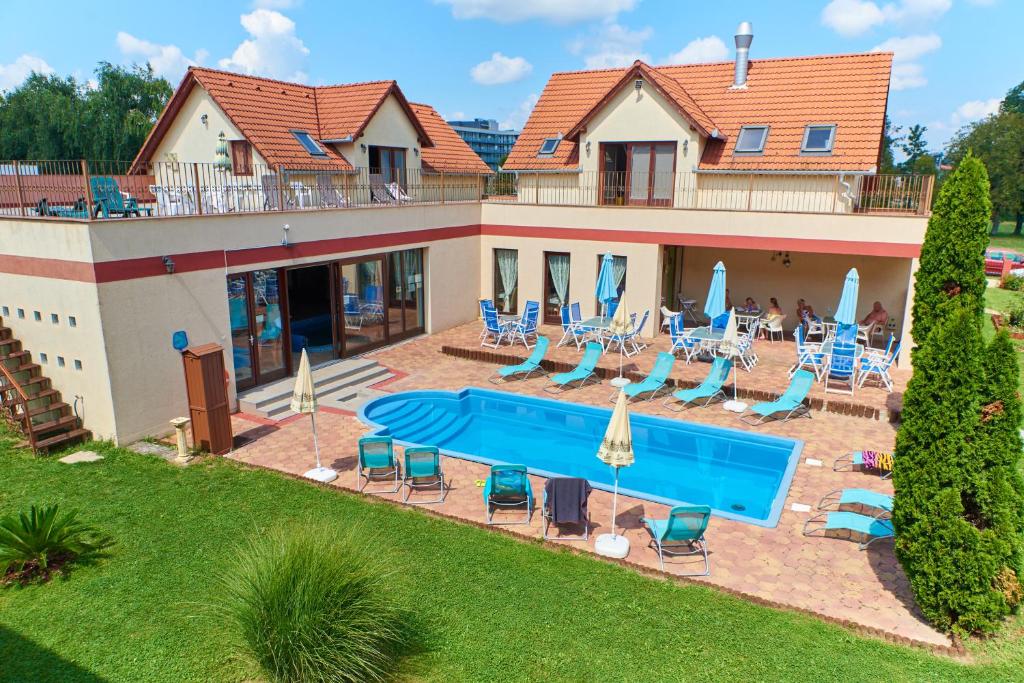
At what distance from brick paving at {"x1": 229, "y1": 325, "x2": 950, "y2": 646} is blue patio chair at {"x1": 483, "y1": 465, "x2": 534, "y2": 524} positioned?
20 cm

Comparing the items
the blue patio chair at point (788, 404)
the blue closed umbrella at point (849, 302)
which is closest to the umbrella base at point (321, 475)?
the blue patio chair at point (788, 404)

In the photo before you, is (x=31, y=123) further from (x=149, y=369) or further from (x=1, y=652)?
(x=1, y=652)

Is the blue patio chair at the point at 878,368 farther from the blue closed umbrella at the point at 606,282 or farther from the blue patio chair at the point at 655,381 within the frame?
the blue closed umbrella at the point at 606,282

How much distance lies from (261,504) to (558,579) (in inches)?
190

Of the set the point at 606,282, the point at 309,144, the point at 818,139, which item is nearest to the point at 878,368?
the point at 606,282

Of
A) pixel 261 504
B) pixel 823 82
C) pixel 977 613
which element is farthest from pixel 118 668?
pixel 823 82

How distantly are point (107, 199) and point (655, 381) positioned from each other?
38.9 ft

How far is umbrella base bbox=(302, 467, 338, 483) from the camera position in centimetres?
1117

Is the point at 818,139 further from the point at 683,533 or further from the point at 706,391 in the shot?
the point at 683,533

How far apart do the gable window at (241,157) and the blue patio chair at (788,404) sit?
16.4 metres

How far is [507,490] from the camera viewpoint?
33.2ft

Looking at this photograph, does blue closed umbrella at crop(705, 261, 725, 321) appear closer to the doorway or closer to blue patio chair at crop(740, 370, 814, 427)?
blue patio chair at crop(740, 370, 814, 427)

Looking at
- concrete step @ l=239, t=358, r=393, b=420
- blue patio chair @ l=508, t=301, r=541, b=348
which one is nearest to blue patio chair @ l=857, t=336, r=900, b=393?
blue patio chair @ l=508, t=301, r=541, b=348

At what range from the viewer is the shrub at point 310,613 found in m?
6.15
